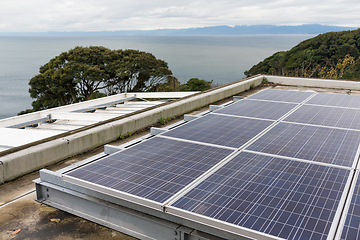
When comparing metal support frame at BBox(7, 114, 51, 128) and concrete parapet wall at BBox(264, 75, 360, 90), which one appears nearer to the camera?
metal support frame at BBox(7, 114, 51, 128)

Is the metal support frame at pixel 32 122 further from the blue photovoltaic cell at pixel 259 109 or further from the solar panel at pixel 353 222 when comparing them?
the solar panel at pixel 353 222

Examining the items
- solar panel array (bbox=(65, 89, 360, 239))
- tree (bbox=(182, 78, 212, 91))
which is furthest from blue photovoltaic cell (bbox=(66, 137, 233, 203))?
tree (bbox=(182, 78, 212, 91))

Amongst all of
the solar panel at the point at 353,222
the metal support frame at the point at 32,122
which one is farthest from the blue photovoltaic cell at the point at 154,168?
the metal support frame at the point at 32,122

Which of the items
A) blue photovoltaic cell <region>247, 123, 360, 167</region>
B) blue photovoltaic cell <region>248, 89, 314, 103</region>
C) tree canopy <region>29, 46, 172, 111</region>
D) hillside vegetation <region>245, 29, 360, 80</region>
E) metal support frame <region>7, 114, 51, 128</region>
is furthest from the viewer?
hillside vegetation <region>245, 29, 360, 80</region>

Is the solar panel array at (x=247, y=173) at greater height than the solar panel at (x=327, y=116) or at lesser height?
lesser

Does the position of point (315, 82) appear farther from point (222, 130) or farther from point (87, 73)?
point (87, 73)

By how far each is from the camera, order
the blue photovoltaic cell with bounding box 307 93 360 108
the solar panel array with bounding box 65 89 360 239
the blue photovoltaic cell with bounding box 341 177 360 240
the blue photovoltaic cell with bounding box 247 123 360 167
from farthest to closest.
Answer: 1. the blue photovoltaic cell with bounding box 307 93 360 108
2. the blue photovoltaic cell with bounding box 247 123 360 167
3. the solar panel array with bounding box 65 89 360 239
4. the blue photovoltaic cell with bounding box 341 177 360 240

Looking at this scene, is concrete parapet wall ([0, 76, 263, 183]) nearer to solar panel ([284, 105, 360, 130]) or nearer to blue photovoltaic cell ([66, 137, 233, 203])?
blue photovoltaic cell ([66, 137, 233, 203])
